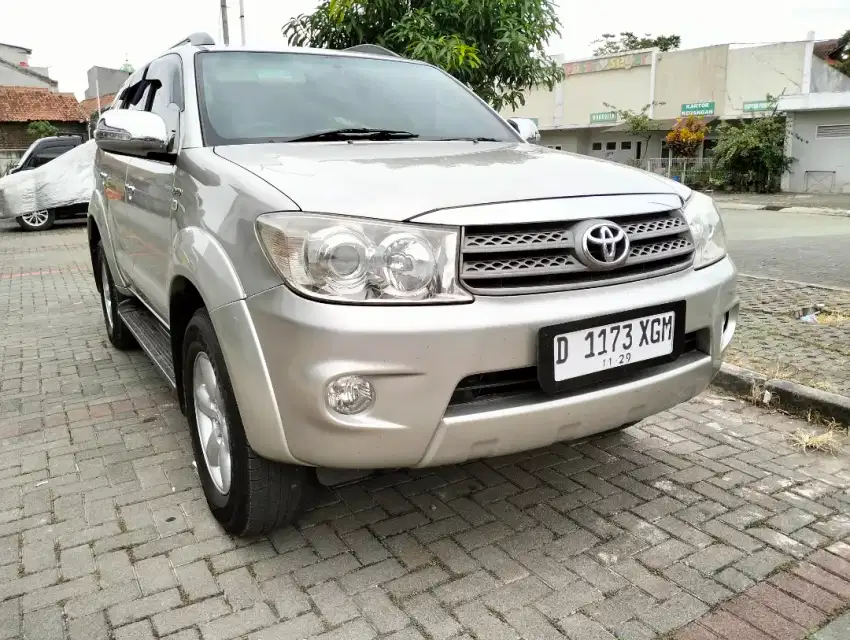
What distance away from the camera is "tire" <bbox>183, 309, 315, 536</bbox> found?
2.34m

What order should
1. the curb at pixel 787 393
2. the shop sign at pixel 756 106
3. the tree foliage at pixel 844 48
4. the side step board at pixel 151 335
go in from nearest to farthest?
the side step board at pixel 151 335 < the curb at pixel 787 393 < the shop sign at pixel 756 106 < the tree foliage at pixel 844 48

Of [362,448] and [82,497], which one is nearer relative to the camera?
[362,448]

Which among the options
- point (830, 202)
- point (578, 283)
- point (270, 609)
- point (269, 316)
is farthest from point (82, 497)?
point (830, 202)

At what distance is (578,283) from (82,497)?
7.13 ft

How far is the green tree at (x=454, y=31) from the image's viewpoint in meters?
7.64

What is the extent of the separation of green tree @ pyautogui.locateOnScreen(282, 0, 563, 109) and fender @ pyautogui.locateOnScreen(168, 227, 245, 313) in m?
5.42

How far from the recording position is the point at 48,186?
15.1 meters

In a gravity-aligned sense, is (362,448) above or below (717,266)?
below

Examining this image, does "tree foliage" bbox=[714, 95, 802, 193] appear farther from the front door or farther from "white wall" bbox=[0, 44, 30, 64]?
"white wall" bbox=[0, 44, 30, 64]

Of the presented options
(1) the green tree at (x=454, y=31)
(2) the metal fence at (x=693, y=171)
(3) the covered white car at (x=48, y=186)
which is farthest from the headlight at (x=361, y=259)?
(2) the metal fence at (x=693, y=171)

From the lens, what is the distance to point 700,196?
2.89 m

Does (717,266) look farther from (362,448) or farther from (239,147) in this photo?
(239,147)

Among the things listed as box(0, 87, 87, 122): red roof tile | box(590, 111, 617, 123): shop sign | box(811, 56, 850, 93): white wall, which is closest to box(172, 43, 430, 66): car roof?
box(811, 56, 850, 93): white wall

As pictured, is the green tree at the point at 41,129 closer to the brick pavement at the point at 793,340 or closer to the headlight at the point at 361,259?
the brick pavement at the point at 793,340
